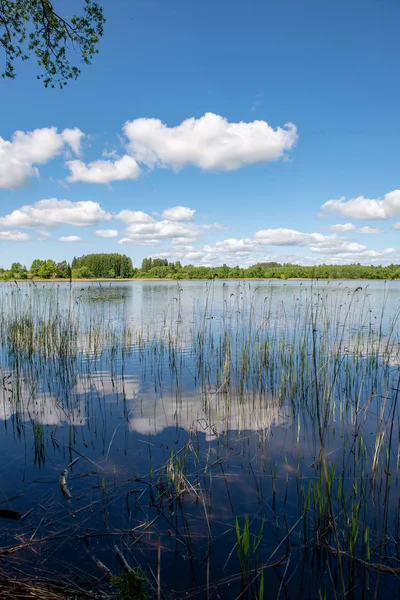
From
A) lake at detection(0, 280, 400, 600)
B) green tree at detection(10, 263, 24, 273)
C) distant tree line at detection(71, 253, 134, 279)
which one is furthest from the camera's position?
distant tree line at detection(71, 253, 134, 279)

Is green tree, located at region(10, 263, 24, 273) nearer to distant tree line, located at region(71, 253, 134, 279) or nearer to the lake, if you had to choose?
the lake

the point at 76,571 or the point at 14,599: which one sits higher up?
the point at 14,599

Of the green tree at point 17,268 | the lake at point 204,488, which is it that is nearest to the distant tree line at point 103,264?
the green tree at point 17,268

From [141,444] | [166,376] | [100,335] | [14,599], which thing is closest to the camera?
[14,599]

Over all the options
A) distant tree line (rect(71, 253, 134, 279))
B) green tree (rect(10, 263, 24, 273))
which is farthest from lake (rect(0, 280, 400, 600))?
distant tree line (rect(71, 253, 134, 279))

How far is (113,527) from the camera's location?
3.19 meters

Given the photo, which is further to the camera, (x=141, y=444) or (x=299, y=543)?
(x=141, y=444)

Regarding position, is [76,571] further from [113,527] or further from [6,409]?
[6,409]

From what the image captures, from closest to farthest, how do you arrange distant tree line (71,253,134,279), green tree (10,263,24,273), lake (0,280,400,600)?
lake (0,280,400,600)
green tree (10,263,24,273)
distant tree line (71,253,134,279)

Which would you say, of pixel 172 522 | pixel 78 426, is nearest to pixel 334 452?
pixel 172 522

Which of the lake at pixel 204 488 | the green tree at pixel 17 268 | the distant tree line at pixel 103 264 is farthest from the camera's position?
the distant tree line at pixel 103 264

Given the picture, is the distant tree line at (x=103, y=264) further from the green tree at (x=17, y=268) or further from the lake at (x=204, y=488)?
the lake at (x=204, y=488)

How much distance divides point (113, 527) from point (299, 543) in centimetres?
161

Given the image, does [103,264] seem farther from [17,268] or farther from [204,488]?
[204,488]
